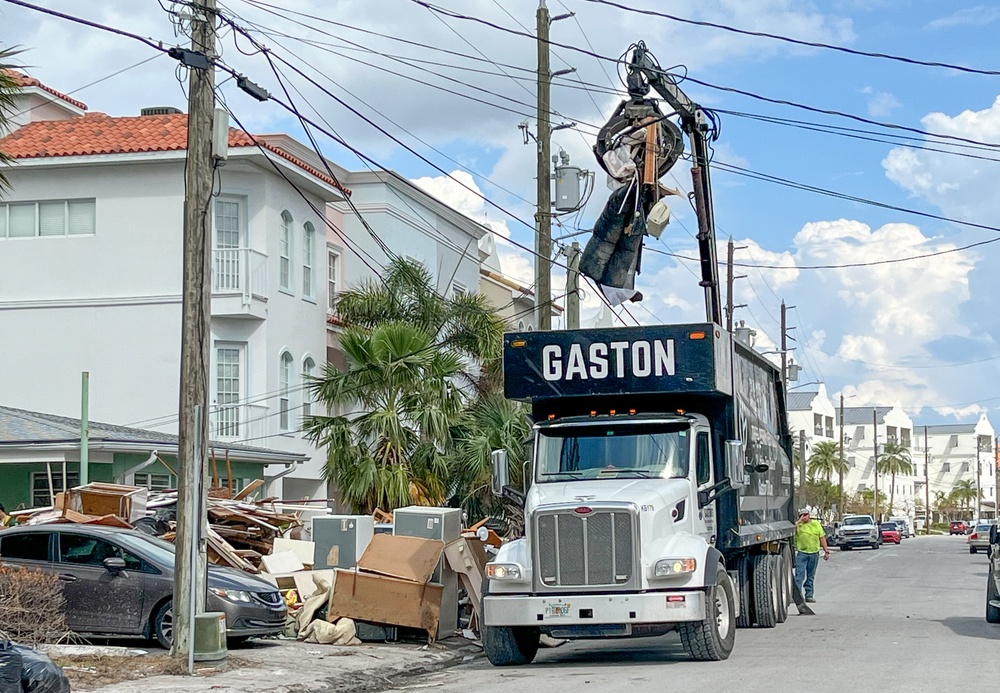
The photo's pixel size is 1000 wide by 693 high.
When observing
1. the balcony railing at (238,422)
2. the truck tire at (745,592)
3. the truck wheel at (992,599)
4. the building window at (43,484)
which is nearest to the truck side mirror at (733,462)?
the truck tire at (745,592)

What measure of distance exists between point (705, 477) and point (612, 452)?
3.90 ft

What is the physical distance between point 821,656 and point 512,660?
342 cm

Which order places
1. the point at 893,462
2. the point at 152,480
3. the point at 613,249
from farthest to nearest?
the point at 893,462
the point at 152,480
the point at 613,249

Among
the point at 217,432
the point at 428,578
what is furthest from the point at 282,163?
the point at 428,578

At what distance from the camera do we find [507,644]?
14672 millimetres

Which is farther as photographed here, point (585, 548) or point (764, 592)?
point (764, 592)

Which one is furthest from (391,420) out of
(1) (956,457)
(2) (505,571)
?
(1) (956,457)

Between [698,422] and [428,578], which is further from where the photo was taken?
[428,578]

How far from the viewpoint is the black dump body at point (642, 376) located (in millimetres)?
15453

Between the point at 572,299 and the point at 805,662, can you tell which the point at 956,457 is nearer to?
the point at 572,299

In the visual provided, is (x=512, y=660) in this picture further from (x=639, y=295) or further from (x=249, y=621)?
(x=639, y=295)

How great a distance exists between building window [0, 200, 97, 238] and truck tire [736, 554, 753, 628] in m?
17.9

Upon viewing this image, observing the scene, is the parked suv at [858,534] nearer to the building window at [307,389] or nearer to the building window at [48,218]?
the building window at [307,389]

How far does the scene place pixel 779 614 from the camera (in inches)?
794
